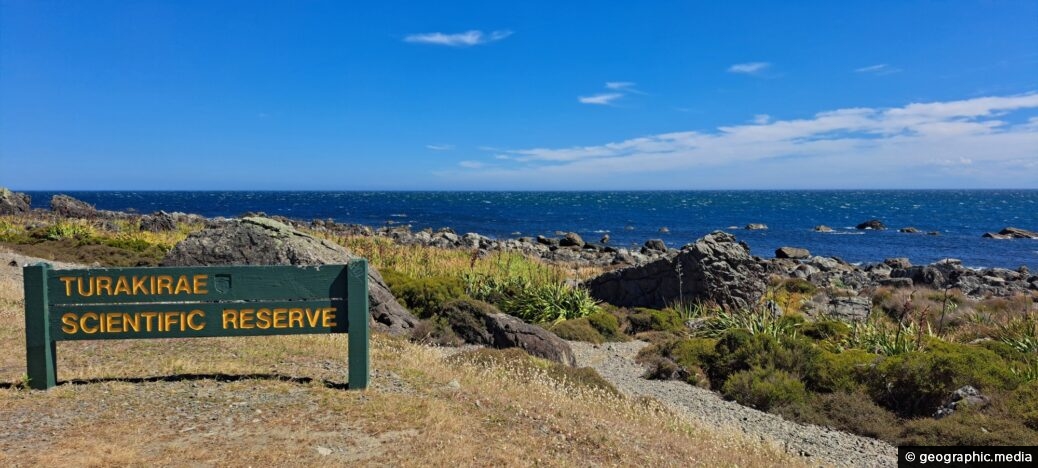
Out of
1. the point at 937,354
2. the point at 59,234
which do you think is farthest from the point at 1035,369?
the point at 59,234

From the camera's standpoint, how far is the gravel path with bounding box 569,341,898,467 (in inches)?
298

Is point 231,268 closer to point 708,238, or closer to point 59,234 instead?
point 708,238

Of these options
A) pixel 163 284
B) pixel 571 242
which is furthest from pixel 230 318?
pixel 571 242

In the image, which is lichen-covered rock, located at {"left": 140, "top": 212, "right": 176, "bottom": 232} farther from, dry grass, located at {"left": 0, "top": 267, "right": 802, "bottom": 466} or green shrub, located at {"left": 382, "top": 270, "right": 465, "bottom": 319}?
dry grass, located at {"left": 0, "top": 267, "right": 802, "bottom": 466}

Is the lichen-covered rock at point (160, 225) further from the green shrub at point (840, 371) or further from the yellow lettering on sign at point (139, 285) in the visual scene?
the green shrub at point (840, 371)

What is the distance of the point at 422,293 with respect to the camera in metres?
14.4

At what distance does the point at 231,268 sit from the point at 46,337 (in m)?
1.78

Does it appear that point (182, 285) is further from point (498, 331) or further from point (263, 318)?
point (498, 331)

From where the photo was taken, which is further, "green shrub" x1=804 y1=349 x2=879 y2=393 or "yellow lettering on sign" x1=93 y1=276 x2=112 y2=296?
"green shrub" x1=804 y1=349 x2=879 y2=393

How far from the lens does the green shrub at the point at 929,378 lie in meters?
9.02

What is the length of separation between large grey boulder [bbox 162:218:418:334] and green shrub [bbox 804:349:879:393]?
7.13 meters

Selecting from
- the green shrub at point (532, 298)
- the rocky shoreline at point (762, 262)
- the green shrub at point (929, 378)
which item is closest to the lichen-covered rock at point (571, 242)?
the rocky shoreline at point (762, 262)

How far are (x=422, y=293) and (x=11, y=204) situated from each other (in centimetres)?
Result: 3559

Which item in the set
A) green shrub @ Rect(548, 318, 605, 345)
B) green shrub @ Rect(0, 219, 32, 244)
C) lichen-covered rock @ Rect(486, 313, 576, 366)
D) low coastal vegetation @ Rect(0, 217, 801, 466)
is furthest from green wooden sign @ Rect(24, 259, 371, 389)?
green shrub @ Rect(0, 219, 32, 244)
